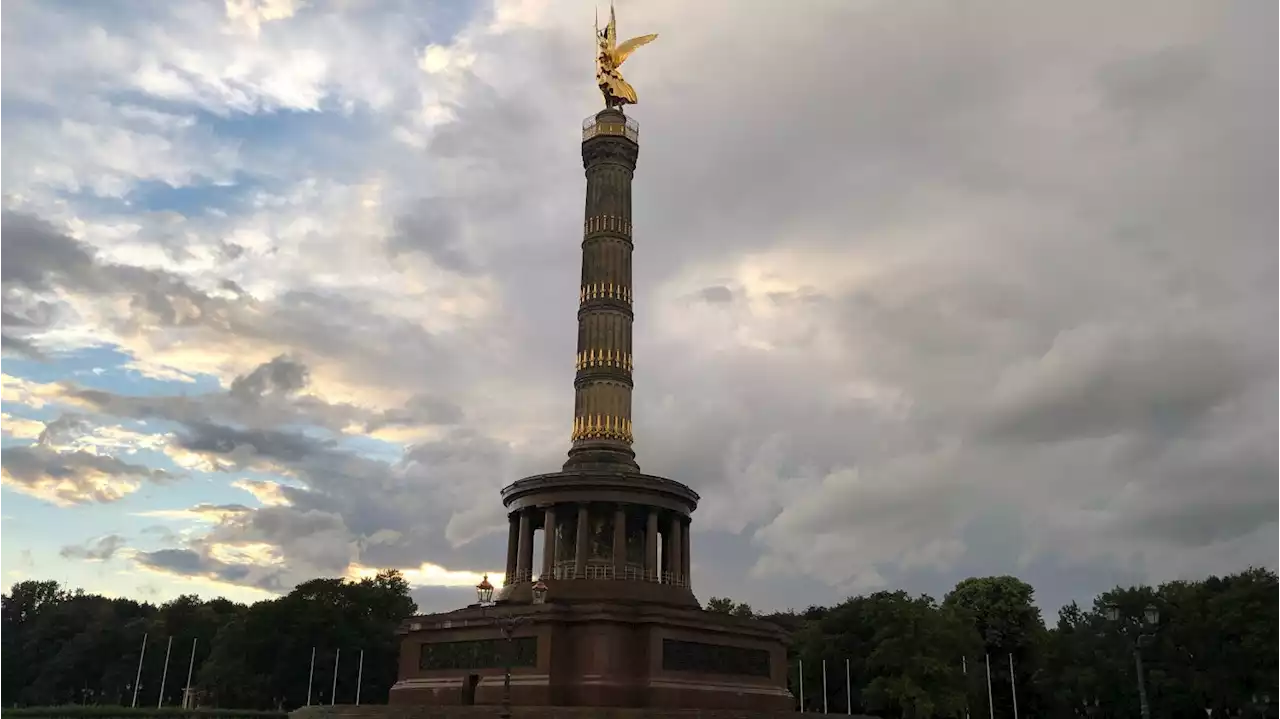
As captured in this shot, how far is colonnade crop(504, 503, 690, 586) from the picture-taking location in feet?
126

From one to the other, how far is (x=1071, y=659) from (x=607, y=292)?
37.4 meters

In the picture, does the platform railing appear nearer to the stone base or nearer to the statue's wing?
the stone base

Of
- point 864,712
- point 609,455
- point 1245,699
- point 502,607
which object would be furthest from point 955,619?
point 502,607

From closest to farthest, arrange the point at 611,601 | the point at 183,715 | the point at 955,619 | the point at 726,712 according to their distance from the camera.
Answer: the point at 726,712 → the point at 611,601 → the point at 183,715 → the point at 955,619

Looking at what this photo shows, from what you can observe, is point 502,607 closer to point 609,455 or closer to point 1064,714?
point 609,455

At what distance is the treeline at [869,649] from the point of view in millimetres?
51094

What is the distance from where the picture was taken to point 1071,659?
58.8 metres

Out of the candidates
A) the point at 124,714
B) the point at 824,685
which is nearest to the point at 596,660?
the point at 824,685

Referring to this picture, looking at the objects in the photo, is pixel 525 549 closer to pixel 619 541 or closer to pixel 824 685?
pixel 619 541

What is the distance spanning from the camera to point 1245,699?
49.5 metres

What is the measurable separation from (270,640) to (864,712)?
129ft

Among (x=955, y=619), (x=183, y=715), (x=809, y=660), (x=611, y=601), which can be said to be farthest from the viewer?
(x=809, y=660)

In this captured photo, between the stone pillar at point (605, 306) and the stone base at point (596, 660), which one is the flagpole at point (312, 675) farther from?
the stone pillar at point (605, 306)

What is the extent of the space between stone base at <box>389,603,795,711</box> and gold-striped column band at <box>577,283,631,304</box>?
48.8 ft
